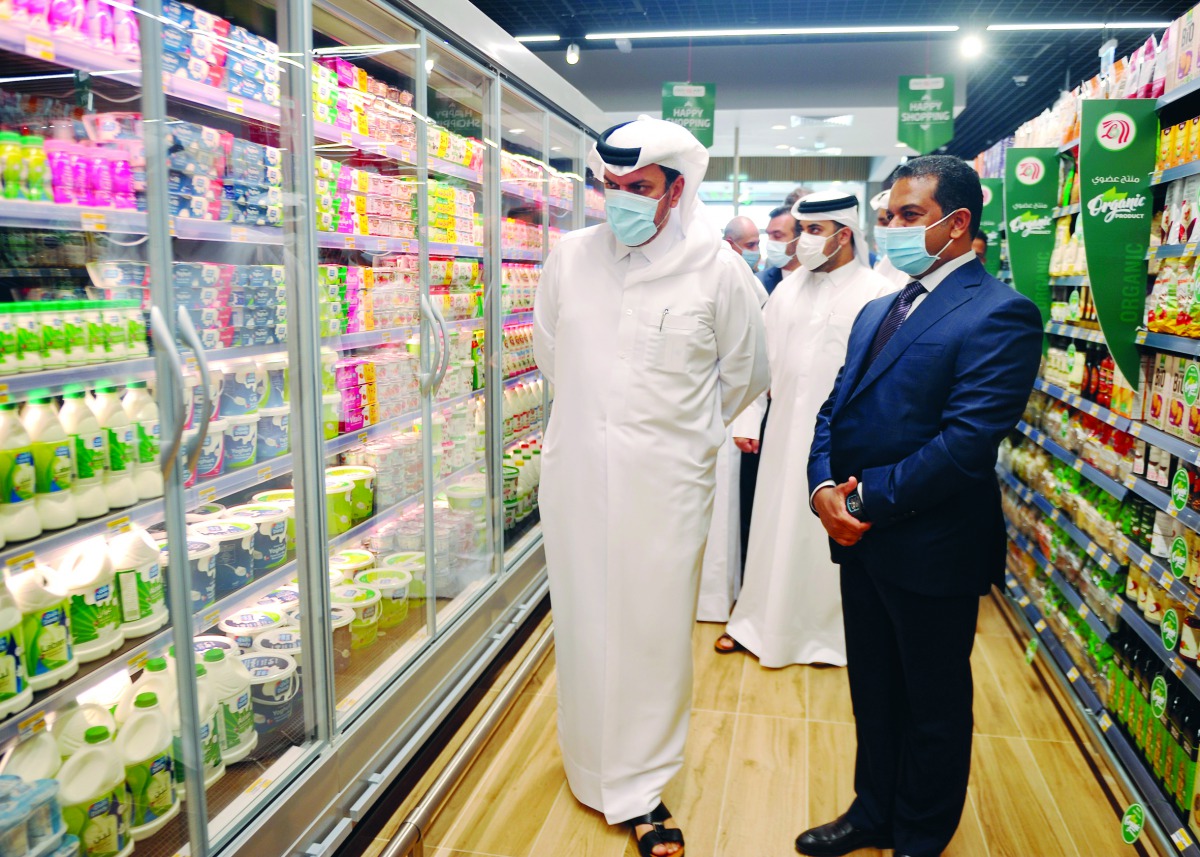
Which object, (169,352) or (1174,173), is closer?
(169,352)

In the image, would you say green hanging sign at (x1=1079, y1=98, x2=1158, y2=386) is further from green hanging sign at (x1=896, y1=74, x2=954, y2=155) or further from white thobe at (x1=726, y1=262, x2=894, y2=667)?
green hanging sign at (x1=896, y1=74, x2=954, y2=155)

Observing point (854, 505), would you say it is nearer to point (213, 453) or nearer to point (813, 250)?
point (213, 453)

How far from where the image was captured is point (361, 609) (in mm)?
2990

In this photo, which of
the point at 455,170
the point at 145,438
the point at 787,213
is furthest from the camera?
the point at 787,213

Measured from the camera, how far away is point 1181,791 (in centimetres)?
252

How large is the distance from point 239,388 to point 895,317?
67.7 inches

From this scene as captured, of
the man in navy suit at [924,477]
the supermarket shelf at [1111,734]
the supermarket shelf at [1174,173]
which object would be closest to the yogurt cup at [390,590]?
the man in navy suit at [924,477]

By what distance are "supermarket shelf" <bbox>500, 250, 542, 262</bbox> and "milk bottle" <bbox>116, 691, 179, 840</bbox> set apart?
107 inches

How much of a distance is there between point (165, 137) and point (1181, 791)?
303 centimetres

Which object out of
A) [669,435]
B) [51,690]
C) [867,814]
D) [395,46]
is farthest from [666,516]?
[395,46]

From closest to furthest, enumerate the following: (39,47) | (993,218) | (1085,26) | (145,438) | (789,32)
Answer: (39,47), (145,438), (993,218), (1085,26), (789,32)

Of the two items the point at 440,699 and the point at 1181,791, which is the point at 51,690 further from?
the point at 1181,791

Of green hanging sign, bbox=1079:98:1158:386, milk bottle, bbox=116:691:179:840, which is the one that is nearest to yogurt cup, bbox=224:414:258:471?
milk bottle, bbox=116:691:179:840

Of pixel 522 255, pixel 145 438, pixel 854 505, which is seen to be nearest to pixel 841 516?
pixel 854 505
